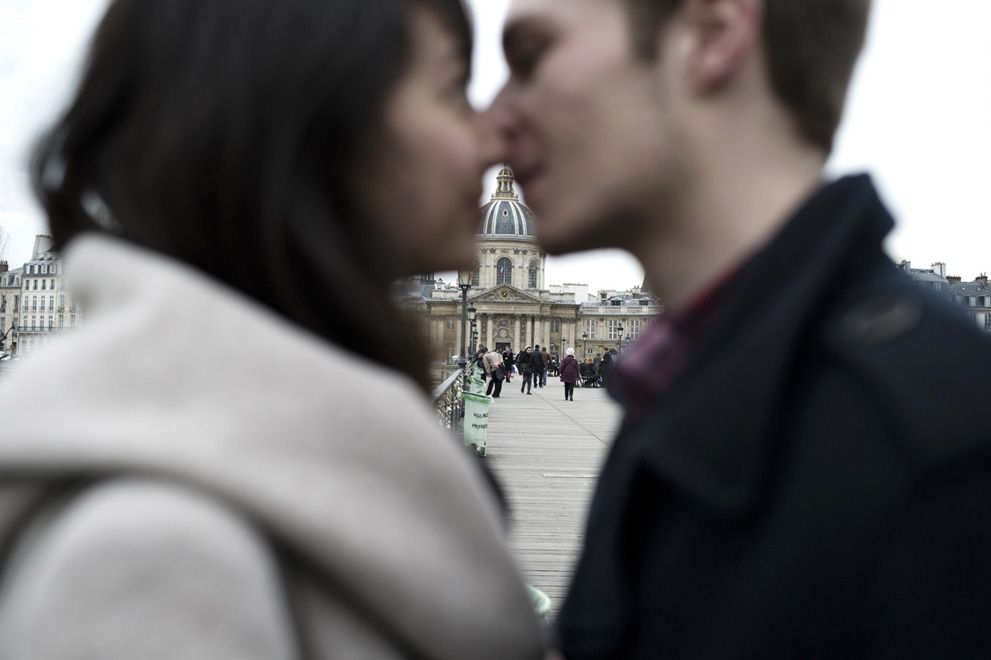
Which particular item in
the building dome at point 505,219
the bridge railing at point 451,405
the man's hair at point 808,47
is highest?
the building dome at point 505,219

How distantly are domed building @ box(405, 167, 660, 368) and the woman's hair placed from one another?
88.4m

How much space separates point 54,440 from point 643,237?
0.92 m

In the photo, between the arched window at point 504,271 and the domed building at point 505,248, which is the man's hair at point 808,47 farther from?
the arched window at point 504,271

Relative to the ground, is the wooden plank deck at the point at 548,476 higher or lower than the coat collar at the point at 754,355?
lower

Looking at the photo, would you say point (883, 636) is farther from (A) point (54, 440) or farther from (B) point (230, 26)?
(B) point (230, 26)

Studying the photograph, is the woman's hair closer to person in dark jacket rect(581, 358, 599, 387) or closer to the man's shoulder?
the man's shoulder

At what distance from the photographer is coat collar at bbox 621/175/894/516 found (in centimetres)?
107

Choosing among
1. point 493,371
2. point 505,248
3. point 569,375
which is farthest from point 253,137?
point 505,248

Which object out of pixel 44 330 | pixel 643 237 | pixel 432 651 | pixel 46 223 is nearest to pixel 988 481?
pixel 432 651

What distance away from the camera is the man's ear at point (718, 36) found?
1.36 m

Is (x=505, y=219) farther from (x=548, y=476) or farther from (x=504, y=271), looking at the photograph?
(x=548, y=476)

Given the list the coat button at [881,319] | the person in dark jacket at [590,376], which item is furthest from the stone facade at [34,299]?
the coat button at [881,319]

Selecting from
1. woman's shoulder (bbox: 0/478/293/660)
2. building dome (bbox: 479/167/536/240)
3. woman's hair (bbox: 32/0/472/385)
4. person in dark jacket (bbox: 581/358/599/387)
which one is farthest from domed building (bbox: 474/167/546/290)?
woman's shoulder (bbox: 0/478/293/660)

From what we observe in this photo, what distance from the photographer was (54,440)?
967 millimetres
